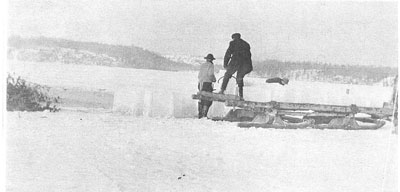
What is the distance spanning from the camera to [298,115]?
3623 mm

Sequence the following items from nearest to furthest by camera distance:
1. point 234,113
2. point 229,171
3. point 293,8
Result: point 229,171 → point 293,8 → point 234,113

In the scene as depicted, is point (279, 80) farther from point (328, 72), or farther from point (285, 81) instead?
point (328, 72)

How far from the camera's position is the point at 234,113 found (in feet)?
11.2

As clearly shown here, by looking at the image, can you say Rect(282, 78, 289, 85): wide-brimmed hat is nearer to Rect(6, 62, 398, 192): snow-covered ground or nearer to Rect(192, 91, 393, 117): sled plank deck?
Rect(6, 62, 398, 192): snow-covered ground

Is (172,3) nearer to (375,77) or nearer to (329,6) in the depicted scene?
(329,6)

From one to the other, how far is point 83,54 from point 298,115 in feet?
5.26

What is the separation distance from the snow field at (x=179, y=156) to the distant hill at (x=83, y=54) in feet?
1.09

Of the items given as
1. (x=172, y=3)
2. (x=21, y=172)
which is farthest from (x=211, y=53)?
(x=21, y=172)

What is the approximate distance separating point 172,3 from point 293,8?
772 mm

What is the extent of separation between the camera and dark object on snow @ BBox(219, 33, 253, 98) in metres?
3.13

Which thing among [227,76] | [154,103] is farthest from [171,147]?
[227,76]

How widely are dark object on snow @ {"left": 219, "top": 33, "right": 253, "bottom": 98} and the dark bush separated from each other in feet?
3.56

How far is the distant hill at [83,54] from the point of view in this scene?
280cm

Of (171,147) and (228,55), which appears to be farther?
(228,55)
